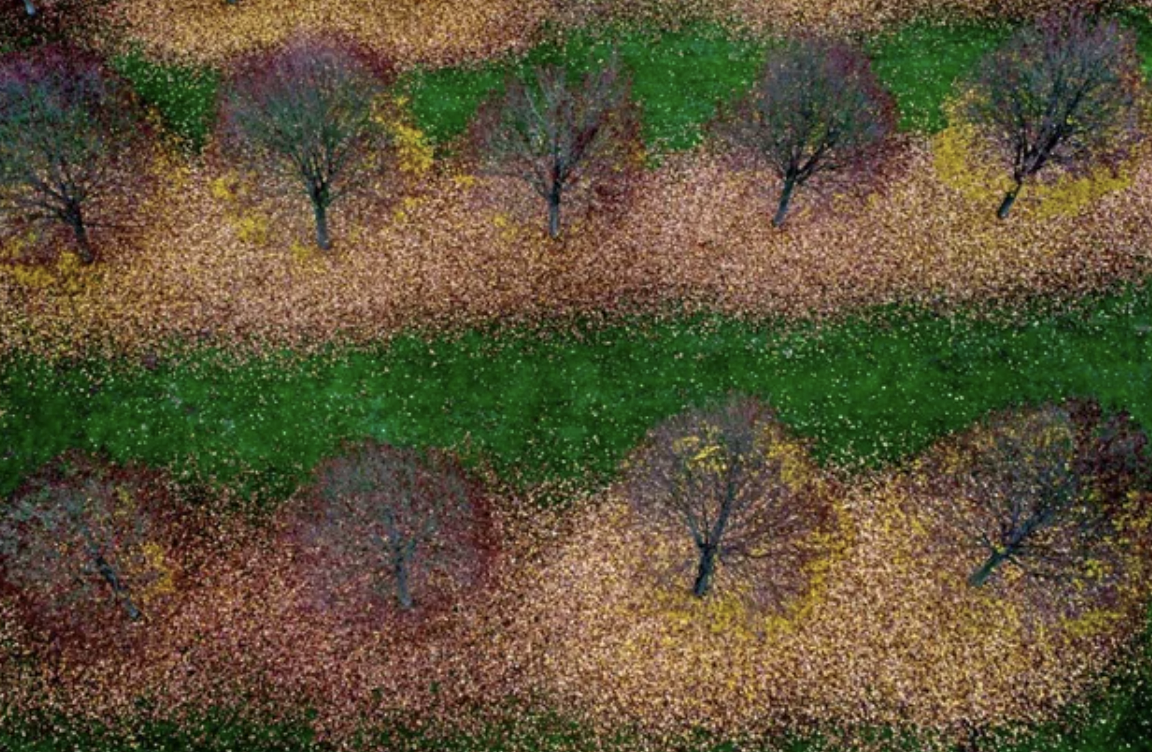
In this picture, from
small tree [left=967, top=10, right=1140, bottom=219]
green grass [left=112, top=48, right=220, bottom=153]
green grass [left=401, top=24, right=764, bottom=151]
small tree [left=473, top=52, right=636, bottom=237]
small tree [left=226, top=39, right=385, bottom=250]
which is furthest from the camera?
green grass [left=401, top=24, right=764, bottom=151]

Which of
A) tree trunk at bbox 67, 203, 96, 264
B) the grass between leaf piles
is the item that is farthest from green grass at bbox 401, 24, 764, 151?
tree trunk at bbox 67, 203, 96, 264

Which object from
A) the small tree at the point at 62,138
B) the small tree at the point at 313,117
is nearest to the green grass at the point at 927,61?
the small tree at the point at 313,117

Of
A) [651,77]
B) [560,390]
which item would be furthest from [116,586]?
[651,77]

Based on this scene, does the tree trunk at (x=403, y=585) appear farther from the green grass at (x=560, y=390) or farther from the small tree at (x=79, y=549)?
the small tree at (x=79, y=549)

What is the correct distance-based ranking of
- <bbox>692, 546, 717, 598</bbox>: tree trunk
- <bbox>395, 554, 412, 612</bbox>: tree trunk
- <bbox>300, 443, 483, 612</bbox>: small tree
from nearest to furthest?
<bbox>692, 546, 717, 598</bbox>: tree trunk < <bbox>395, 554, 412, 612</bbox>: tree trunk < <bbox>300, 443, 483, 612</bbox>: small tree

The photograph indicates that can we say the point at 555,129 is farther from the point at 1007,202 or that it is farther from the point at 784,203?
the point at 1007,202

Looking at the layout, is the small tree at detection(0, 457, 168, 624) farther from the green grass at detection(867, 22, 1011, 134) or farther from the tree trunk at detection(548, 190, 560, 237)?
the green grass at detection(867, 22, 1011, 134)
